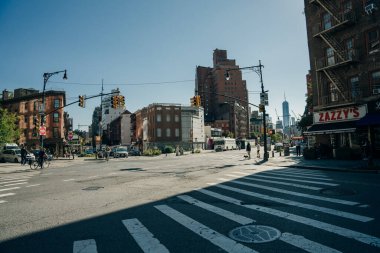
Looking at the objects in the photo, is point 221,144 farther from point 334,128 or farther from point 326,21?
point 334,128

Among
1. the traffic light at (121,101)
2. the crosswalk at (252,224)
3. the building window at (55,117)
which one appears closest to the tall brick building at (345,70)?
the crosswalk at (252,224)

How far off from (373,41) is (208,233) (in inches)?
929

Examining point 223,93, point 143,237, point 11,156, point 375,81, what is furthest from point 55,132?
point 223,93

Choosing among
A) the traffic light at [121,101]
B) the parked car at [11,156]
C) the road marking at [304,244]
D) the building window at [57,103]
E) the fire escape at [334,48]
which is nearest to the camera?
the road marking at [304,244]

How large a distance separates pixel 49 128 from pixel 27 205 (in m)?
57.1

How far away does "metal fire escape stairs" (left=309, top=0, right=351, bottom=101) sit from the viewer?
23.8 metres

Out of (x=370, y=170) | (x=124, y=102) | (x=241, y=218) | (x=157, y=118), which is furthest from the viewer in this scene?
(x=157, y=118)

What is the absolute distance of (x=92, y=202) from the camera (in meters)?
8.63

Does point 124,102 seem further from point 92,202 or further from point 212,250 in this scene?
point 212,250

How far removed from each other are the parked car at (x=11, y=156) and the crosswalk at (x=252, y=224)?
36.9 m

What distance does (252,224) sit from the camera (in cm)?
584

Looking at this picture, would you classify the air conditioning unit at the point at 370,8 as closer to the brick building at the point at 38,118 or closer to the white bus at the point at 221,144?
the white bus at the point at 221,144

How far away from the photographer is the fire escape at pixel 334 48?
2338 centimetres

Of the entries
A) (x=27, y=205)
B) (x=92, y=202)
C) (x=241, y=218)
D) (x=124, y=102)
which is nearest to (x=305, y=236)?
(x=241, y=218)
